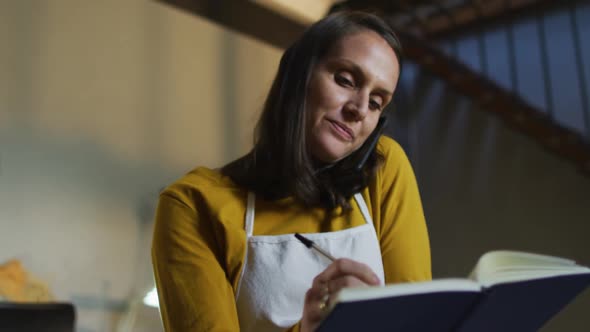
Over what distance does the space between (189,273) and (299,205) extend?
24cm

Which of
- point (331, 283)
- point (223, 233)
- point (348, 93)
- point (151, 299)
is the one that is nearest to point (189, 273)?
point (223, 233)

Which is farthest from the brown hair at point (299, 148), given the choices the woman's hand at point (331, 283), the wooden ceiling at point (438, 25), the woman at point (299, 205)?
the wooden ceiling at point (438, 25)

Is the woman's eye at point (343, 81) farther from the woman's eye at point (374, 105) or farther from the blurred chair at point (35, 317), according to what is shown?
the blurred chair at point (35, 317)

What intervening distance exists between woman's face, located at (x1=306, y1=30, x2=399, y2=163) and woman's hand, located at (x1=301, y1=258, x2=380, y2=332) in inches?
13.2

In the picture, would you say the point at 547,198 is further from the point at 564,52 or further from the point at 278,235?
the point at 278,235

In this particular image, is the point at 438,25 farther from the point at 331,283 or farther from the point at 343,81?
the point at 331,283

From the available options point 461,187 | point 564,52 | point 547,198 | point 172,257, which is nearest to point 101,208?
point 172,257

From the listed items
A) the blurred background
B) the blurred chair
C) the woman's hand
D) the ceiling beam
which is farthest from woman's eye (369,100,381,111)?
the ceiling beam

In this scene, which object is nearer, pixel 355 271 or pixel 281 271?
pixel 355 271

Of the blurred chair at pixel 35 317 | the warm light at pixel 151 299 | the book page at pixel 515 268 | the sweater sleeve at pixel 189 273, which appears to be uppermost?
the book page at pixel 515 268

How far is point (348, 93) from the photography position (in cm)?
106

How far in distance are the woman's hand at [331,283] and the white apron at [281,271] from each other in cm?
19

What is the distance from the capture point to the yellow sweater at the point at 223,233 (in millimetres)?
963

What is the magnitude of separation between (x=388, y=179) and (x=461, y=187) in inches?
81.1
